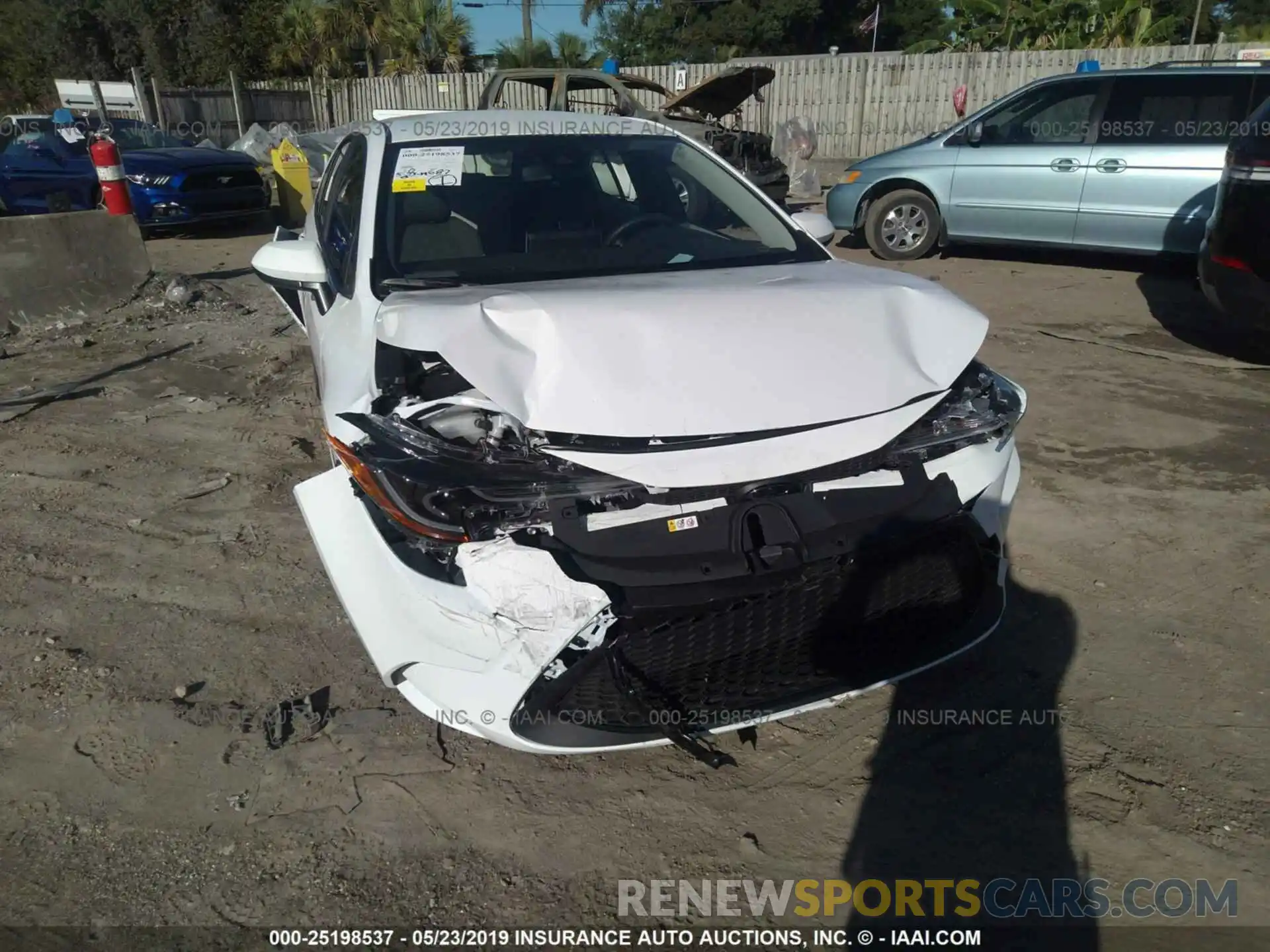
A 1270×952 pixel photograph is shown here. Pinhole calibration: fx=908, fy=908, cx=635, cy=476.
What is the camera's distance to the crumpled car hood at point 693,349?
7.58 ft

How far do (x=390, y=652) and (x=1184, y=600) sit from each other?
2859 millimetres

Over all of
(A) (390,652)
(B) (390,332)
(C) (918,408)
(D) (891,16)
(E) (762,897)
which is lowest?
(E) (762,897)

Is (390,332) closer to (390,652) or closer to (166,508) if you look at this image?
(390,652)

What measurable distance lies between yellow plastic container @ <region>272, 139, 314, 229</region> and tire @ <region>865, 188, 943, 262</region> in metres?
6.88

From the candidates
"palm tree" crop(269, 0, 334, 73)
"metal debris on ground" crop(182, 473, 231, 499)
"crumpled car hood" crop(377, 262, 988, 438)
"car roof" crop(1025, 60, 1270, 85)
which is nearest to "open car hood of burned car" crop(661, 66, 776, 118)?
"car roof" crop(1025, 60, 1270, 85)

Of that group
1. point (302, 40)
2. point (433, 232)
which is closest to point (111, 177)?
point (433, 232)

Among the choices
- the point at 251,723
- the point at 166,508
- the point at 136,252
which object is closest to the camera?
the point at 251,723

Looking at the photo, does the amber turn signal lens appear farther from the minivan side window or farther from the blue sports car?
the blue sports car

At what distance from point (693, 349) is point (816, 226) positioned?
1712mm

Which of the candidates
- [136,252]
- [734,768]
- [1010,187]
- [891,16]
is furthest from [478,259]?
[891,16]

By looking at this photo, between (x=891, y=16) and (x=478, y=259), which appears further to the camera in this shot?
(x=891, y=16)

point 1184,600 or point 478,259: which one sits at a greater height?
point 478,259

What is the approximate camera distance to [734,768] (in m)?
2.59

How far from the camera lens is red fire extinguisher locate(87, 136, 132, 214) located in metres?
7.94
